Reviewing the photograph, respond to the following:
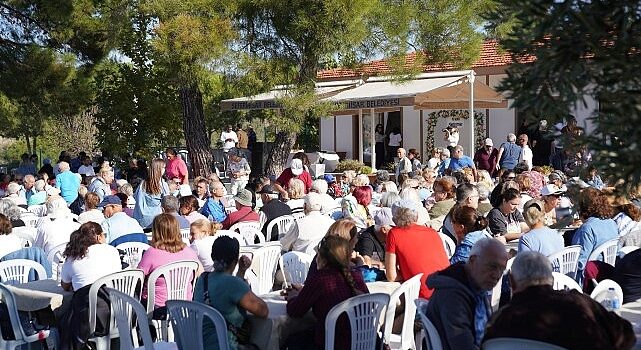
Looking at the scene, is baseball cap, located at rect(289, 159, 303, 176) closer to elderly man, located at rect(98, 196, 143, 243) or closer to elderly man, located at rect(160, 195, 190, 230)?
elderly man, located at rect(160, 195, 190, 230)

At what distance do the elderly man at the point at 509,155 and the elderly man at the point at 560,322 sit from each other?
14673mm

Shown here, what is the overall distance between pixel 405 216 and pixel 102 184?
9118mm

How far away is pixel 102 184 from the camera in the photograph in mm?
14961

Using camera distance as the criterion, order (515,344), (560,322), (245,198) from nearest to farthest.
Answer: (515,344), (560,322), (245,198)

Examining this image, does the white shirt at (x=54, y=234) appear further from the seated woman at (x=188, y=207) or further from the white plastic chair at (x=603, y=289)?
the white plastic chair at (x=603, y=289)

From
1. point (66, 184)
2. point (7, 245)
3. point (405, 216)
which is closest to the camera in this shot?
point (405, 216)

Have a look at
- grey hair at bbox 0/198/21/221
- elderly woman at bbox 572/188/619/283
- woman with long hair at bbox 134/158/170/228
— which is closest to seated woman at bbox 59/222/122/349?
grey hair at bbox 0/198/21/221

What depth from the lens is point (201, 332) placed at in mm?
5434

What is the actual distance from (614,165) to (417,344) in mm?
3869

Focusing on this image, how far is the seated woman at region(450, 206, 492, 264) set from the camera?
6.75 metres

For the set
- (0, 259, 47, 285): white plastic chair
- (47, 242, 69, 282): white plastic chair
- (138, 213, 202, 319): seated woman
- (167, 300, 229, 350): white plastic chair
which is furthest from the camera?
(47, 242, 69, 282): white plastic chair

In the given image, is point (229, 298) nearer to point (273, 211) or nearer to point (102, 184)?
point (273, 211)

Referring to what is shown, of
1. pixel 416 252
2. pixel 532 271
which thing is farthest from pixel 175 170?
pixel 532 271

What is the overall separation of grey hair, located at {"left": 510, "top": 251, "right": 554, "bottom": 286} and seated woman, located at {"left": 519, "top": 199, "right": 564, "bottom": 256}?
107 inches
